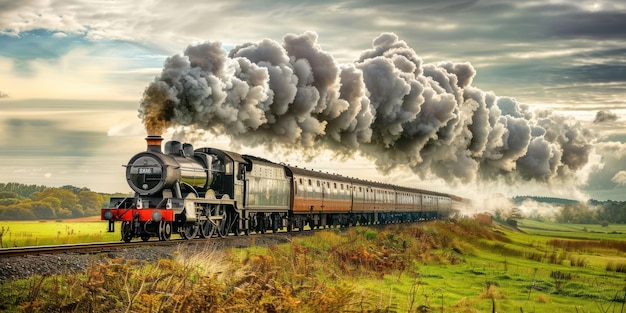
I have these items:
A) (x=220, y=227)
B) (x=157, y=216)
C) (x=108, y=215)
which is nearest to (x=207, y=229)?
(x=220, y=227)

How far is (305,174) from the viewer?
3694 centimetres

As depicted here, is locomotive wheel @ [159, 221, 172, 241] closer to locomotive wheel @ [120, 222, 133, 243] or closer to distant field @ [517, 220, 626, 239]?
locomotive wheel @ [120, 222, 133, 243]

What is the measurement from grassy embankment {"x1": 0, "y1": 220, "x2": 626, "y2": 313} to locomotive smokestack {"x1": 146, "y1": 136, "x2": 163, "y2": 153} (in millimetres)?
5859

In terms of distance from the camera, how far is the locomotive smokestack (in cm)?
2442

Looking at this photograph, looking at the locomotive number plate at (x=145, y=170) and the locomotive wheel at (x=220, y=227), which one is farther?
the locomotive wheel at (x=220, y=227)

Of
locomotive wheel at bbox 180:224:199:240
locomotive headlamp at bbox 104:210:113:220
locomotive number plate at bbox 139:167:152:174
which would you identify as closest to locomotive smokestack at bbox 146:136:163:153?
locomotive number plate at bbox 139:167:152:174

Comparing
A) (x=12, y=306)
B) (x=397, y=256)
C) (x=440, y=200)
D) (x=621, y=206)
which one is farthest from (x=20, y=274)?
(x=621, y=206)

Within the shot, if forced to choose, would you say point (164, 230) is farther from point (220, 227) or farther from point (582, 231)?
point (582, 231)

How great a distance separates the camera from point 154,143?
967 inches

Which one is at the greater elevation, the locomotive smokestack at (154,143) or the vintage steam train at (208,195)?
the locomotive smokestack at (154,143)

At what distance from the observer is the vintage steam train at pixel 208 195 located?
77.2 ft

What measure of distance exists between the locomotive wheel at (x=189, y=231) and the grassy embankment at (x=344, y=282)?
12.6 feet

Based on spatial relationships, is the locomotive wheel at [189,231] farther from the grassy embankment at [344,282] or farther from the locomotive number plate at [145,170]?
the grassy embankment at [344,282]

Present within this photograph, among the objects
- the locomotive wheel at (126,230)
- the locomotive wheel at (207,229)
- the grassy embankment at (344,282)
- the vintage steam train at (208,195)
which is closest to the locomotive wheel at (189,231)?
the vintage steam train at (208,195)
